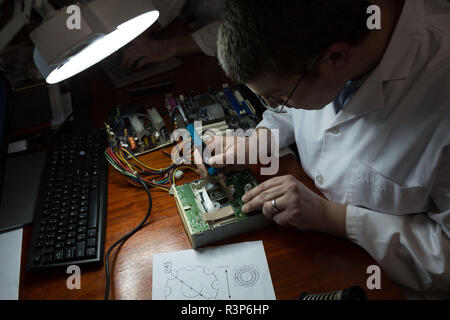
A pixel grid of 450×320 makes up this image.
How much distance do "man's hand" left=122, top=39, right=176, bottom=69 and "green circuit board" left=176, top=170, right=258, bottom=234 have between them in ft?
2.64

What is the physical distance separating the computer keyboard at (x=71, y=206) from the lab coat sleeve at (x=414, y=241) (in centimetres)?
73

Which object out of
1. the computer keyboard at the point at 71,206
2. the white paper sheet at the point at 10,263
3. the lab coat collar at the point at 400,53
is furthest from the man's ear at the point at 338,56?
the white paper sheet at the point at 10,263

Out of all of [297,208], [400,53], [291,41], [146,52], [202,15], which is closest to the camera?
[291,41]

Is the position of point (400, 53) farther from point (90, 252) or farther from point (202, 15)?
point (202, 15)

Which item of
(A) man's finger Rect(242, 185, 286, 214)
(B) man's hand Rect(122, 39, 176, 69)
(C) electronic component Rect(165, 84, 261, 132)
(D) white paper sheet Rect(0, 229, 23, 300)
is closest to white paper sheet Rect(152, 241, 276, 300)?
(A) man's finger Rect(242, 185, 286, 214)

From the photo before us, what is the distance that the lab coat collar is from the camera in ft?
2.68

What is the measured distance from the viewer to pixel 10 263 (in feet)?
3.09

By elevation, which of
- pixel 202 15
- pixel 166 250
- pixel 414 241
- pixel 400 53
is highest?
pixel 202 15

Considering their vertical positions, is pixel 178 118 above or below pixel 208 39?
below

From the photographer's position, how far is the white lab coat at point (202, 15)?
5.53 ft

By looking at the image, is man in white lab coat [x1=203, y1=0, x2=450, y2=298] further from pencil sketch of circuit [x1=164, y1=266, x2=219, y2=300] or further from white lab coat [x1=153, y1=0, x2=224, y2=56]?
white lab coat [x1=153, y1=0, x2=224, y2=56]

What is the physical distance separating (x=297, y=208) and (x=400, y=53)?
0.47 meters

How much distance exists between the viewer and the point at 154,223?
1.02 m

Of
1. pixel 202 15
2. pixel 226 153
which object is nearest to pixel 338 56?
pixel 226 153
